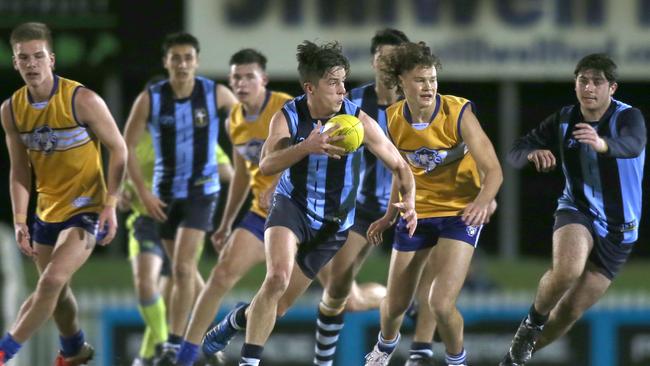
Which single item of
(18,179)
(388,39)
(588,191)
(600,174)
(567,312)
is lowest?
(567,312)

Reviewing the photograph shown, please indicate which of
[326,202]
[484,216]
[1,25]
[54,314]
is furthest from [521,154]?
[1,25]

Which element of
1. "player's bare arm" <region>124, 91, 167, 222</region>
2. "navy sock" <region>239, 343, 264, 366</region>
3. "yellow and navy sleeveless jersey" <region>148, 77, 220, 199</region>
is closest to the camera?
"navy sock" <region>239, 343, 264, 366</region>

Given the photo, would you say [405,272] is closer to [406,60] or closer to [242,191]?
[406,60]

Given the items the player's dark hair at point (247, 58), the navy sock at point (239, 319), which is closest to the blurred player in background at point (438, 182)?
the navy sock at point (239, 319)

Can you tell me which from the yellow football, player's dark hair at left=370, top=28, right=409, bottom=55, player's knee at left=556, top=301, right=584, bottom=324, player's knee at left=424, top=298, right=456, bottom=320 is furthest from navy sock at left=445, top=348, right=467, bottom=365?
player's dark hair at left=370, top=28, right=409, bottom=55

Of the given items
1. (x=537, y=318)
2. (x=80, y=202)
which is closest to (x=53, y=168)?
(x=80, y=202)

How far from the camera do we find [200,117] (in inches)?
373

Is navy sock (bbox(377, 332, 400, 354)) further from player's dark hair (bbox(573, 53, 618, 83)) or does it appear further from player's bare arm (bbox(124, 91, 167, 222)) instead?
player's dark hair (bbox(573, 53, 618, 83))

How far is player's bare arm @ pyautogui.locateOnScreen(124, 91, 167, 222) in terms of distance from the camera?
30.2 feet

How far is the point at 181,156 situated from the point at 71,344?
5.00 ft

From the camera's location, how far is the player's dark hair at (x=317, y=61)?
762cm

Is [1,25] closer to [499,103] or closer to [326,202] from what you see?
[499,103]

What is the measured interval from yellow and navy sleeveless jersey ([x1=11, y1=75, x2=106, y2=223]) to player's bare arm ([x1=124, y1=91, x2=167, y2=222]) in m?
0.87

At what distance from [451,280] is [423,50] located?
4.17 ft
